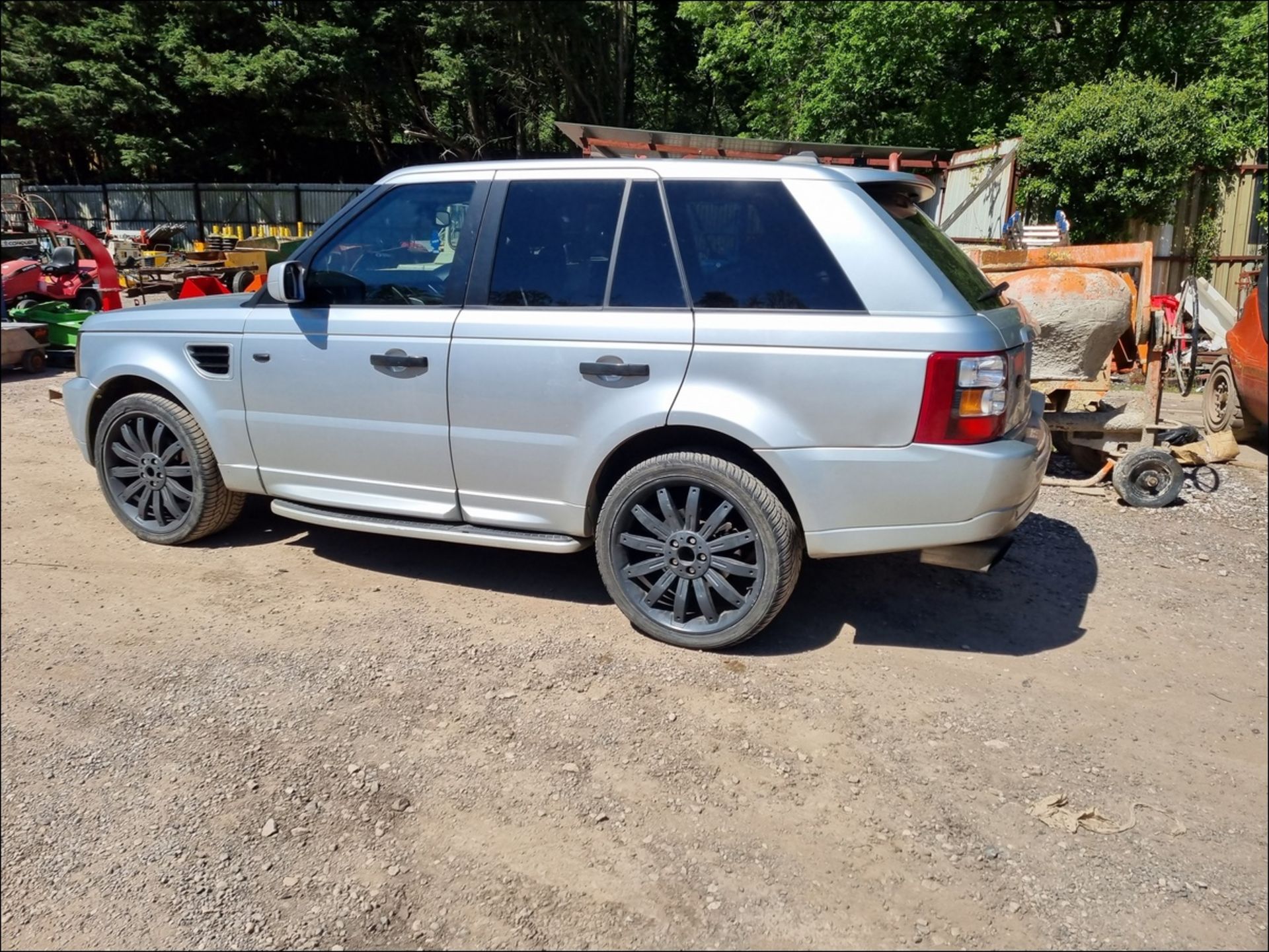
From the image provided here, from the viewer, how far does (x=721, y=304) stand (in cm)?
411

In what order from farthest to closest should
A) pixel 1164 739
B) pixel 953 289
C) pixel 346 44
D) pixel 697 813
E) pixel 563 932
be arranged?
1. pixel 346 44
2. pixel 953 289
3. pixel 1164 739
4. pixel 697 813
5. pixel 563 932

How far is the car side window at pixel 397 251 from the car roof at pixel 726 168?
0.53 feet

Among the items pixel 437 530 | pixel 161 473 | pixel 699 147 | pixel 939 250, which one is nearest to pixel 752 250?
pixel 939 250

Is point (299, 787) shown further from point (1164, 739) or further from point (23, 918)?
point (1164, 739)

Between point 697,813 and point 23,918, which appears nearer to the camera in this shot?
point 23,918

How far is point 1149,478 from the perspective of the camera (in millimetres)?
6320

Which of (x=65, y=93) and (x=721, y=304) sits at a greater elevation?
(x=65, y=93)

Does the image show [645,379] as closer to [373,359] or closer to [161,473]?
[373,359]

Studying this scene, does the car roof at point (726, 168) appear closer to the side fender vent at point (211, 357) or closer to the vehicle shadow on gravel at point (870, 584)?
the side fender vent at point (211, 357)

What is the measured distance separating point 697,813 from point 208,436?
337cm

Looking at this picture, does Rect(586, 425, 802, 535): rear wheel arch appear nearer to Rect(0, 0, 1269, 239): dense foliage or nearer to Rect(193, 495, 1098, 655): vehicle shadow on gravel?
Rect(193, 495, 1098, 655): vehicle shadow on gravel

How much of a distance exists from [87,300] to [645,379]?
13.3 metres

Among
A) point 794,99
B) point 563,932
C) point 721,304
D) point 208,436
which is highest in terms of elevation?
point 794,99

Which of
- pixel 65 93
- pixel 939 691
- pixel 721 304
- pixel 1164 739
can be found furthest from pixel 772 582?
pixel 65 93
